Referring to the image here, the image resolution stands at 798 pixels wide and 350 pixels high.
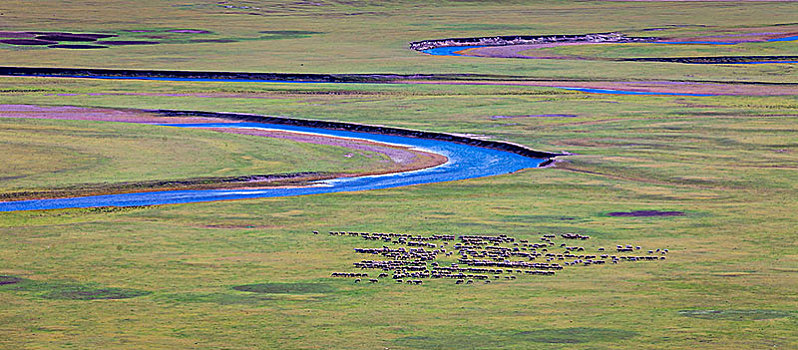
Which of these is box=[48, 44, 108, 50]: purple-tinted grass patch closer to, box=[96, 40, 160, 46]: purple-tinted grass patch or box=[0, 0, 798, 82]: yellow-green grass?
box=[0, 0, 798, 82]: yellow-green grass

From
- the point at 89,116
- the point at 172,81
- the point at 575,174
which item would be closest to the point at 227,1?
the point at 172,81

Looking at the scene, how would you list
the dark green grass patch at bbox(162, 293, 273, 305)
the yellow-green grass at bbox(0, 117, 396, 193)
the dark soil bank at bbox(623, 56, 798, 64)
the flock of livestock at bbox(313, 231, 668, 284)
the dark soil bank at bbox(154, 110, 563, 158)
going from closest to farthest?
the dark green grass patch at bbox(162, 293, 273, 305), the flock of livestock at bbox(313, 231, 668, 284), the yellow-green grass at bbox(0, 117, 396, 193), the dark soil bank at bbox(154, 110, 563, 158), the dark soil bank at bbox(623, 56, 798, 64)

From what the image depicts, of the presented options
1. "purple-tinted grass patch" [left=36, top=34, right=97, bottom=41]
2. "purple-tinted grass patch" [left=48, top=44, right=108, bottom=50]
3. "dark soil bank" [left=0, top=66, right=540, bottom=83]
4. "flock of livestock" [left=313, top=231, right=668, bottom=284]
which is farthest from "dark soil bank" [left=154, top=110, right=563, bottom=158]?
"purple-tinted grass patch" [left=36, top=34, right=97, bottom=41]

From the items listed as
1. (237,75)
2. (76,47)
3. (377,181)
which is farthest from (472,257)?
(76,47)

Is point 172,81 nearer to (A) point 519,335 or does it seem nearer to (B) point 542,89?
(B) point 542,89

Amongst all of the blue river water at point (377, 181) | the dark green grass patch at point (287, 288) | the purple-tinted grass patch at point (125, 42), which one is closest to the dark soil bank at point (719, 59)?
the blue river water at point (377, 181)
